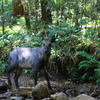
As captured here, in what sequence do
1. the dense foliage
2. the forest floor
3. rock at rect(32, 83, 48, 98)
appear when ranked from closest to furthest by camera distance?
1. rock at rect(32, 83, 48, 98)
2. the forest floor
3. the dense foliage

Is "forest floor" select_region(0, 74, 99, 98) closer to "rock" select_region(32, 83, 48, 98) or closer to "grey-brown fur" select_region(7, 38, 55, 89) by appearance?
"rock" select_region(32, 83, 48, 98)

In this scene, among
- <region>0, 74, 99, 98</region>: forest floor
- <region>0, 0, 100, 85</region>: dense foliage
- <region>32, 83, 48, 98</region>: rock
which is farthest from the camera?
<region>0, 0, 100, 85</region>: dense foliage

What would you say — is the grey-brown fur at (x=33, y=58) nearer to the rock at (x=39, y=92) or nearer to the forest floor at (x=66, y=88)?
the forest floor at (x=66, y=88)

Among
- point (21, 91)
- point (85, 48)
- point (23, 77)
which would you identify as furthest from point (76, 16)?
point (21, 91)

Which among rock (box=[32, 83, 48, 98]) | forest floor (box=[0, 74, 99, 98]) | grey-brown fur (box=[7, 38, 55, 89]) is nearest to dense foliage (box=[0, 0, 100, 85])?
forest floor (box=[0, 74, 99, 98])

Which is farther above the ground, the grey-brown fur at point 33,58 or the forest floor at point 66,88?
the grey-brown fur at point 33,58

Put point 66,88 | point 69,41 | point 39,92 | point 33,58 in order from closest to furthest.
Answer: point 39,92 → point 33,58 → point 66,88 → point 69,41

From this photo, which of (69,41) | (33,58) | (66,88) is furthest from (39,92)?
(69,41)

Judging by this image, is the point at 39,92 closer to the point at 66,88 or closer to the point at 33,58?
the point at 33,58

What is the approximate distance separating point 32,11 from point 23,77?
5746 millimetres

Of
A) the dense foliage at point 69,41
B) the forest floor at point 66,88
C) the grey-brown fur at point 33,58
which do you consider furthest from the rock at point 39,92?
the dense foliage at point 69,41

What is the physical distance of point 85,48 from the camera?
9.05 m

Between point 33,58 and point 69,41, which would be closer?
point 33,58

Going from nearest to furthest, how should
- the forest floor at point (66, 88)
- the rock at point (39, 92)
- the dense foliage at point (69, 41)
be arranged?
the rock at point (39, 92) < the forest floor at point (66, 88) < the dense foliage at point (69, 41)
